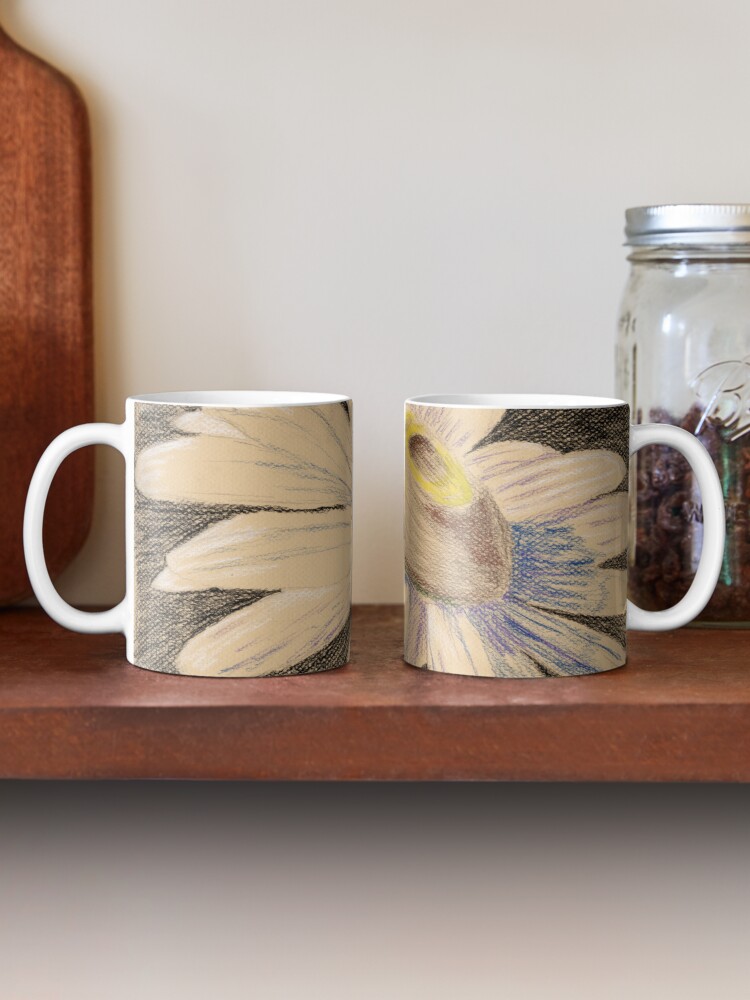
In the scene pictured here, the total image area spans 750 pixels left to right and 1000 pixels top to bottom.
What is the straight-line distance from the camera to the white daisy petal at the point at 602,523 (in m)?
0.56

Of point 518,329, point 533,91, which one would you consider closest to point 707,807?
point 518,329

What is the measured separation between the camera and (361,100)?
732mm

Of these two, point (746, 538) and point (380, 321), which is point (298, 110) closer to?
point (380, 321)

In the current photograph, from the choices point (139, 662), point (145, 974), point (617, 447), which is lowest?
point (145, 974)

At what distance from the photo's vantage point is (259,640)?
562 millimetres

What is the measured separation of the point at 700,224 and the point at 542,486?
180 millimetres

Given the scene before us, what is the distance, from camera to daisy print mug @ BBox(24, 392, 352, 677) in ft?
1.83

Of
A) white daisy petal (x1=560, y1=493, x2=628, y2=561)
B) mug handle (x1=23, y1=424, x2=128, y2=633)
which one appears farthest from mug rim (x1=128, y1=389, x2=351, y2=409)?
white daisy petal (x1=560, y1=493, x2=628, y2=561)

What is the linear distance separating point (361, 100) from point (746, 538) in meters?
0.34

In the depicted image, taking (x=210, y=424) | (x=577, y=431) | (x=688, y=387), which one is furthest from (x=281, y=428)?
(x=688, y=387)

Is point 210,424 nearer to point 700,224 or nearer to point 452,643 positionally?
point 452,643

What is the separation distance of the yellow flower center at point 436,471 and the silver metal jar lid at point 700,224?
0.57 ft

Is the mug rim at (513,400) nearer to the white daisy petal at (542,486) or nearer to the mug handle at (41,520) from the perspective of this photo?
the white daisy petal at (542,486)

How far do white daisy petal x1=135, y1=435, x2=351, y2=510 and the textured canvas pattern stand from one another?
0.07 meters
